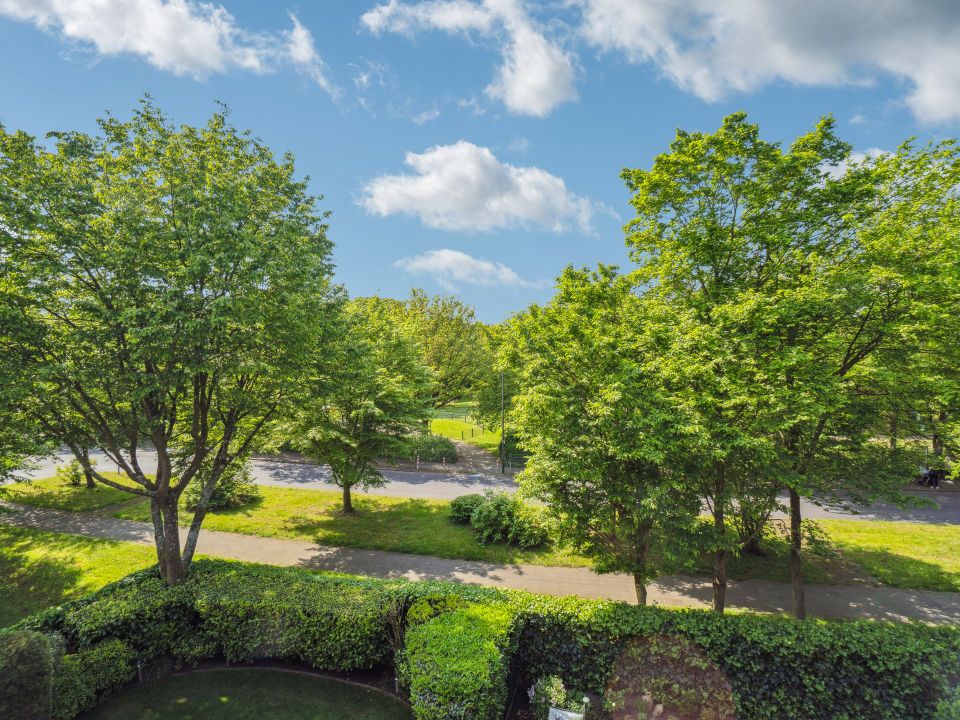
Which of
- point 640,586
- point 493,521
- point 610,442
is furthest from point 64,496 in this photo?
point 640,586

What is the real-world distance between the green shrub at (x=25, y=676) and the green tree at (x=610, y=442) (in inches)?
353

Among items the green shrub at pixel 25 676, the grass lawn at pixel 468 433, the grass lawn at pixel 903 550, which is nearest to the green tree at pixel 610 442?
the green shrub at pixel 25 676

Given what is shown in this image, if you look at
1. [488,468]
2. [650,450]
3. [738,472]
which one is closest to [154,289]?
[650,450]

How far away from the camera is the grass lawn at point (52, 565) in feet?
38.7

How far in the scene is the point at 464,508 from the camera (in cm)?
1777

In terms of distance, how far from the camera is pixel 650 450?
8.55m

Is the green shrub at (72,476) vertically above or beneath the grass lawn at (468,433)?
beneath

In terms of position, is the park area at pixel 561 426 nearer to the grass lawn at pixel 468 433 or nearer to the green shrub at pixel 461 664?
the green shrub at pixel 461 664

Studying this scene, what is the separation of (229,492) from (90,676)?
1185 cm

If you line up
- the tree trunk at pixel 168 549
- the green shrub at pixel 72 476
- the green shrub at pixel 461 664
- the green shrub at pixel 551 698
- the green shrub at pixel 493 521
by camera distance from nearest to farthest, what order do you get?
the green shrub at pixel 461 664 → the green shrub at pixel 551 698 → the tree trunk at pixel 168 549 → the green shrub at pixel 493 521 → the green shrub at pixel 72 476

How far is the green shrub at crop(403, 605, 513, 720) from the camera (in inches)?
253

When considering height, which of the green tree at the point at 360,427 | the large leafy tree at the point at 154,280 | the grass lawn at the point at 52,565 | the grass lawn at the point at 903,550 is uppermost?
the large leafy tree at the point at 154,280

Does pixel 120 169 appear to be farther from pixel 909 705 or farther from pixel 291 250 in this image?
→ pixel 909 705

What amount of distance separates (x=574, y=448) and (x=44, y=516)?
2224 centimetres
